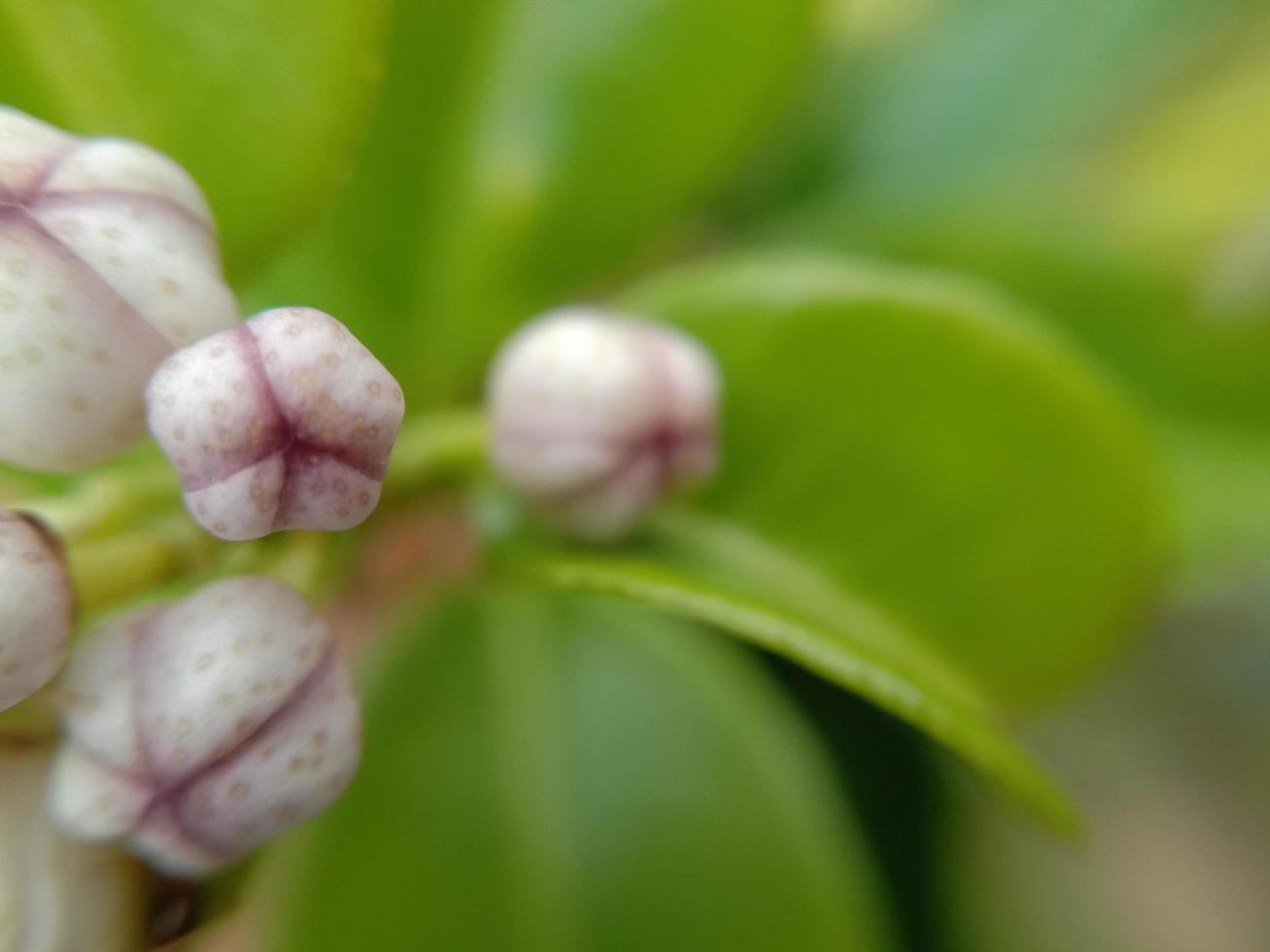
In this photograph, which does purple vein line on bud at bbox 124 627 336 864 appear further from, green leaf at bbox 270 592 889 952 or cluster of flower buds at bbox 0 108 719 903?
green leaf at bbox 270 592 889 952

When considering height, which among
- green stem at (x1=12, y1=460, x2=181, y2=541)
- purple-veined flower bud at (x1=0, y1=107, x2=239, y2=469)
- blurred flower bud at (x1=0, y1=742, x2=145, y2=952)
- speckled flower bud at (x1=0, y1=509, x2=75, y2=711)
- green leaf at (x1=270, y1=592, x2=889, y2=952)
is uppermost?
purple-veined flower bud at (x1=0, y1=107, x2=239, y2=469)

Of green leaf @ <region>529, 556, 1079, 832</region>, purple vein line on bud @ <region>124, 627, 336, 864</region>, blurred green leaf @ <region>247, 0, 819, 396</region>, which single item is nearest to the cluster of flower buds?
purple vein line on bud @ <region>124, 627, 336, 864</region>

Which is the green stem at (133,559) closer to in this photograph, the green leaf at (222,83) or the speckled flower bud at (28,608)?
the speckled flower bud at (28,608)

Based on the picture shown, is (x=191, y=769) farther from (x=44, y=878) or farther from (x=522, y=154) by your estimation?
(x=522, y=154)

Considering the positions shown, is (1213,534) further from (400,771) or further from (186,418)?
(186,418)

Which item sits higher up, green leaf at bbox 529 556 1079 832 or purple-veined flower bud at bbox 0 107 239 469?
purple-veined flower bud at bbox 0 107 239 469

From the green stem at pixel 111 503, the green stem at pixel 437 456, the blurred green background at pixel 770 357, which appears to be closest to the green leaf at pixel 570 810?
the blurred green background at pixel 770 357
